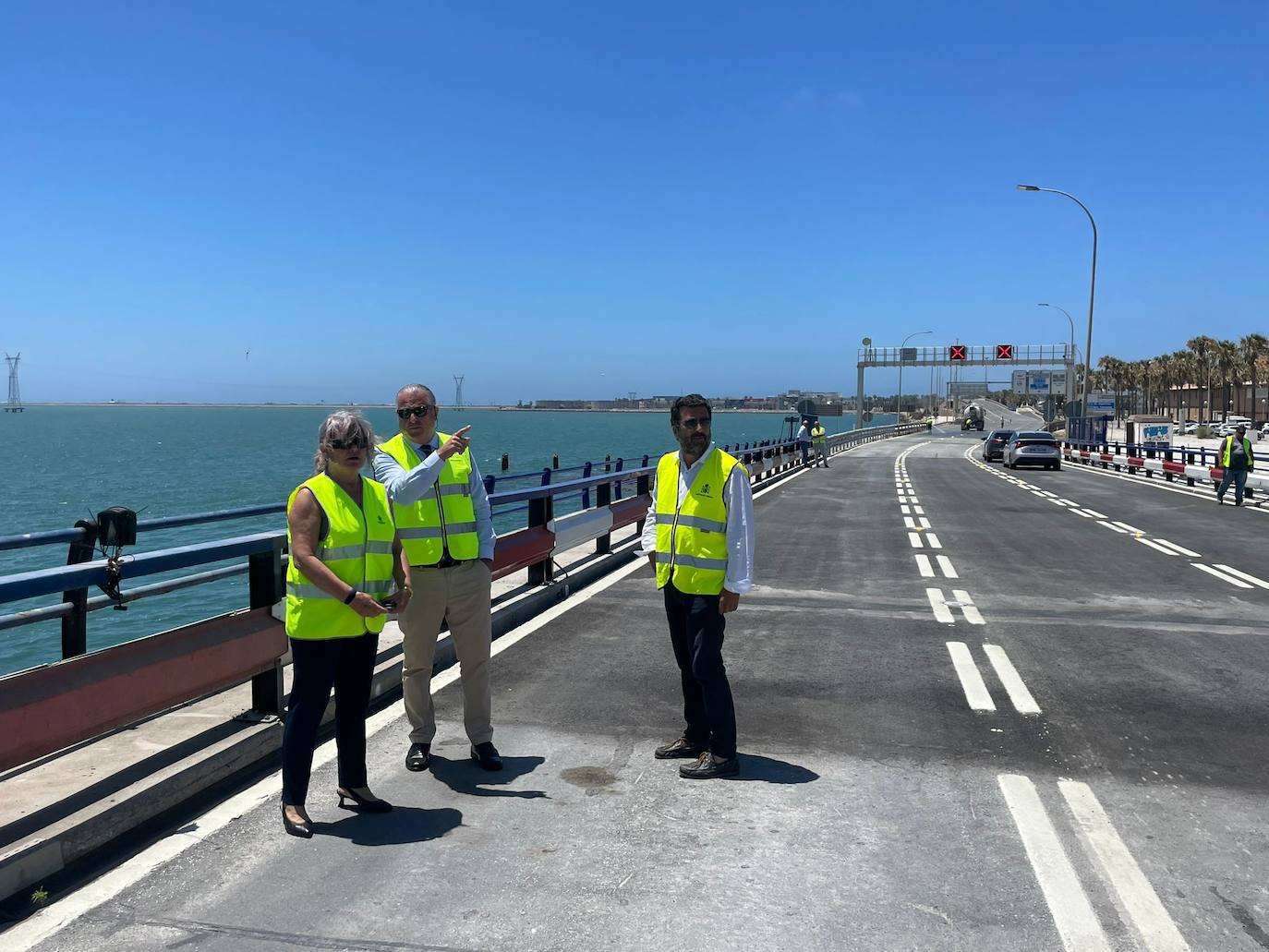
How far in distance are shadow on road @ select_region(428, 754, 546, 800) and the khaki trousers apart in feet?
0.46

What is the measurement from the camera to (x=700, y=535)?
4875mm

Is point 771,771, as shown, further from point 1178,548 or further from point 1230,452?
point 1230,452

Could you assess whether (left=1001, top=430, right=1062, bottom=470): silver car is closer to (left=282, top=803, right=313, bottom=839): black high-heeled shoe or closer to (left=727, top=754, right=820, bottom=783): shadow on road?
(left=727, top=754, right=820, bottom=783): shadow on road

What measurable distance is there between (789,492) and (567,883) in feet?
71.6

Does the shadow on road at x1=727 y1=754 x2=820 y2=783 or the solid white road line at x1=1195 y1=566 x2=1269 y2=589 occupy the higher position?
the shadow on road at x1=727 y1=754 x2=820 y2=783

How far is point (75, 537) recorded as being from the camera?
20.0 feet

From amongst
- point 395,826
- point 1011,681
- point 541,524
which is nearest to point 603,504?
point 541,524

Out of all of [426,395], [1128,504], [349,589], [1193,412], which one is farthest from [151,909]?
[1193,412]

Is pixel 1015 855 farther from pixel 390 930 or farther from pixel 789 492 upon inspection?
pixel 789 492

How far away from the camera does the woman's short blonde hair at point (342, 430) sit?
415 centimetres

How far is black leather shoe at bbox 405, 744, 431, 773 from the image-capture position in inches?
197

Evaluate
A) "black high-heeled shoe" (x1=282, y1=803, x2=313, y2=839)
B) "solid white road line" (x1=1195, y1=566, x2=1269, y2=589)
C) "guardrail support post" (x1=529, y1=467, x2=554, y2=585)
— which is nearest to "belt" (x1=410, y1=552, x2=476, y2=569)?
"black high-heeled shoe" (x1=282, y1=803, x2=313, y2=839)

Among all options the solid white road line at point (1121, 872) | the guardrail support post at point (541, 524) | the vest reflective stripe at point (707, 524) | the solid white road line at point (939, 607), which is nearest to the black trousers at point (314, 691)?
the vest reflective stripe at point (707, 524)

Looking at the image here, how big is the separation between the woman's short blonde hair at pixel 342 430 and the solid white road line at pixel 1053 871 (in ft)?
10.4
